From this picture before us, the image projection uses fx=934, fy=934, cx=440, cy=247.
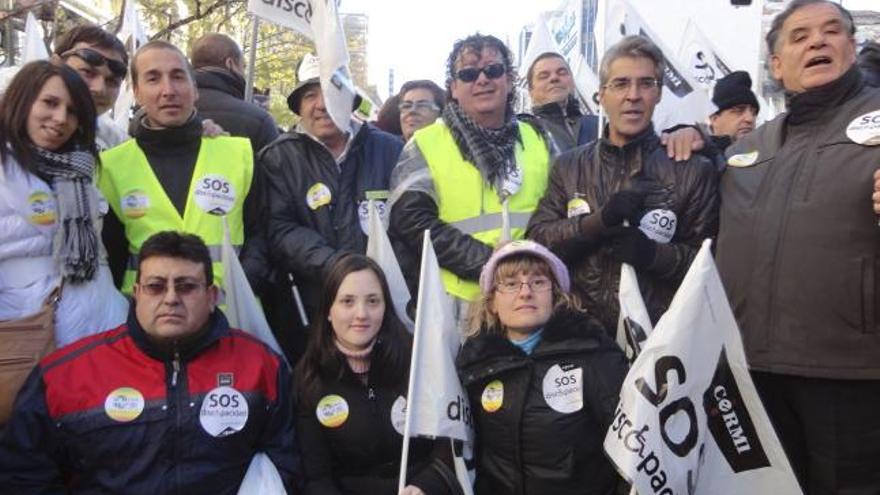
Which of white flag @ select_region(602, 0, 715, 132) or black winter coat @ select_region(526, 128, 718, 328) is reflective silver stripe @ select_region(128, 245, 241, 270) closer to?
black winter coat @ select_region(526, 128, 718, 328)

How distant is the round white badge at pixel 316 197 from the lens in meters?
4.29

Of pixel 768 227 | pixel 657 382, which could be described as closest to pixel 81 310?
pixel 657 382

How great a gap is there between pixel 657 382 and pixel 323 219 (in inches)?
71.4

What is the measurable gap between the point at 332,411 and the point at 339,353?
23 cm

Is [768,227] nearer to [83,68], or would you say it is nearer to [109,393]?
[109,393]

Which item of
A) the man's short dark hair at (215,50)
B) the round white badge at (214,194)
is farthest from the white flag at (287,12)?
the round white badge at (214,194)

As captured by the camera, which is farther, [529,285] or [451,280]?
[451,280]

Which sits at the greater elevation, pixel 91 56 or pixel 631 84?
pixel 91 56

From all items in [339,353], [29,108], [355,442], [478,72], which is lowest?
[355,442]

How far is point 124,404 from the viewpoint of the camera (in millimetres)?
→ 3361

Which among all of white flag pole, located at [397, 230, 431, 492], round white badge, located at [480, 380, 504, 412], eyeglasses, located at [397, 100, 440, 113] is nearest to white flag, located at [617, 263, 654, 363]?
round white badge, located at [480, 380, 504, 412]

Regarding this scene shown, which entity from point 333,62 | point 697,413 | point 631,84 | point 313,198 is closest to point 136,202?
point 313,198

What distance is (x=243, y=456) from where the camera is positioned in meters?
3.52

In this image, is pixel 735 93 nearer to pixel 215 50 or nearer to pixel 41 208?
pixel 215 50
